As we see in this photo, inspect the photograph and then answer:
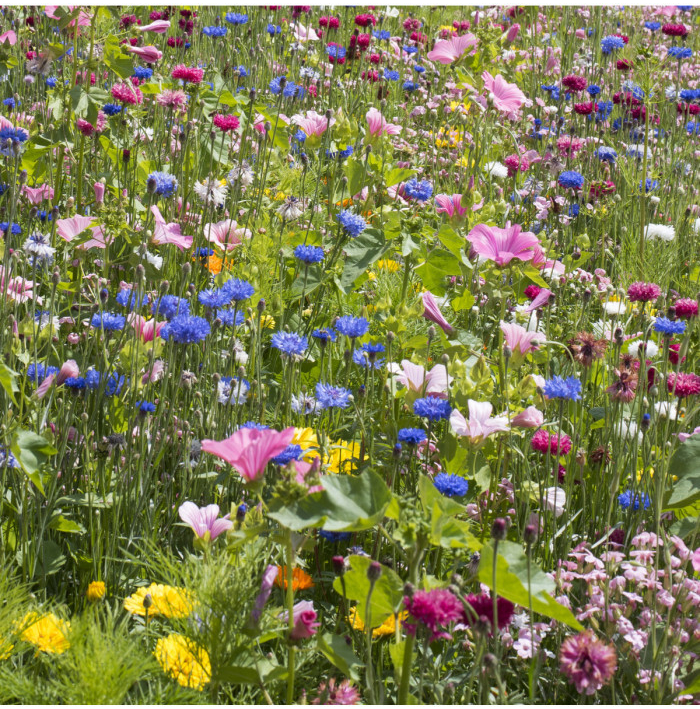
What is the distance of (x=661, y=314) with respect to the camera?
2.54 m

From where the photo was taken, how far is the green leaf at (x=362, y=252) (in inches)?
82.3

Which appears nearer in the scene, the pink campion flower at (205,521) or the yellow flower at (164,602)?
the yellow flower at (164,602)

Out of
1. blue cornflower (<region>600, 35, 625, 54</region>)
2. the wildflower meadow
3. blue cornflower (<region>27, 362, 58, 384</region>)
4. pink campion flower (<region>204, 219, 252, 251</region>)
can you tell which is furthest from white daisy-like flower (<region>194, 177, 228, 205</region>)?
blue cornflower (<region>600, 35, 625, 54</region>)

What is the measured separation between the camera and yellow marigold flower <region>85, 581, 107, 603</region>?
4.56 ft

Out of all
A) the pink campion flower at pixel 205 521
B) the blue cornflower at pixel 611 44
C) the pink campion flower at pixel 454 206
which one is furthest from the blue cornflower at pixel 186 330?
the blue cornflower at pixel 611 44

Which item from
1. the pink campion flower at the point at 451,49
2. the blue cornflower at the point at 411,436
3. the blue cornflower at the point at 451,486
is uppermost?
the pink campion flower at the point at 451,49

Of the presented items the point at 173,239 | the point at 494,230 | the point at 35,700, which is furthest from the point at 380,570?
the point at 173,239

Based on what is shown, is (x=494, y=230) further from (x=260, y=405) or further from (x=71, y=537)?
(x=71, y=537)

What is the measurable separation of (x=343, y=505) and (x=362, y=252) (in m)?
1.24

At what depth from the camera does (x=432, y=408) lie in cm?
151

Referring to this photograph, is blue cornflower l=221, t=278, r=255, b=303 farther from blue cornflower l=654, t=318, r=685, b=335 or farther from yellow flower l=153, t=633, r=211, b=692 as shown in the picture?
blue cornflower l=654, t=318, r=685, b=335

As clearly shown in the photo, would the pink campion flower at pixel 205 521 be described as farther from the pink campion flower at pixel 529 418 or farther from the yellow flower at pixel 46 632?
the pink campion flower at pixel 529 418

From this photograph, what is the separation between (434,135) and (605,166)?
0.88 meters

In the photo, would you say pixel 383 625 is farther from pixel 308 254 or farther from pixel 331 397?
pixel 308 254
